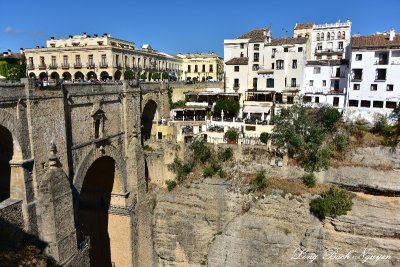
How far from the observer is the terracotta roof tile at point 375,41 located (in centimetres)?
2894

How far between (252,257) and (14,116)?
1675cm

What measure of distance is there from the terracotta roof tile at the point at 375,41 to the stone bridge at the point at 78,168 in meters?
18.3

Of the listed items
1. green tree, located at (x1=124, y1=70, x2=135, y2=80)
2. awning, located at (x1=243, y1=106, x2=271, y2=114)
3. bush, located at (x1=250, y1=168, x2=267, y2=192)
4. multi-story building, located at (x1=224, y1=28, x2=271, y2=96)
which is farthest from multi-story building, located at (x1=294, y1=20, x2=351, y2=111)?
green tree, located at (x1=124, y1=70, x2=135, y2=80)

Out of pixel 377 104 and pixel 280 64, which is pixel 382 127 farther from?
pixel 280 64

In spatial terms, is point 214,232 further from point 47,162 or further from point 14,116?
point 14,116

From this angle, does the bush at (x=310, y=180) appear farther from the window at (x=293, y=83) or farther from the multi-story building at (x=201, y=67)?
Result: the multi-story building at (x=201, y=67)

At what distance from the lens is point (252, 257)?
→ 76.0ft

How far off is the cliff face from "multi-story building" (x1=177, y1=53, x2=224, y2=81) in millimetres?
37313

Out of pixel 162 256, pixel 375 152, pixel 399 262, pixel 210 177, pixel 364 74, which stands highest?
pixel 364 74

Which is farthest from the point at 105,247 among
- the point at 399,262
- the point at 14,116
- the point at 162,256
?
the point at 399,262

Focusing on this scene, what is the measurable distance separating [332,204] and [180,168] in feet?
35.7

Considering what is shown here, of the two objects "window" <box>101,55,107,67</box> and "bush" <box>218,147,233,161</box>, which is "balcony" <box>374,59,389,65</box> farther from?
"window" <box>101,55,107,67</box>

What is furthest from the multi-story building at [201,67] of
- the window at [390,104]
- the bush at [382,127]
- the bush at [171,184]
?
the bush at [382,127]

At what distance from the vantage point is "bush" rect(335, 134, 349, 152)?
24609 mm
